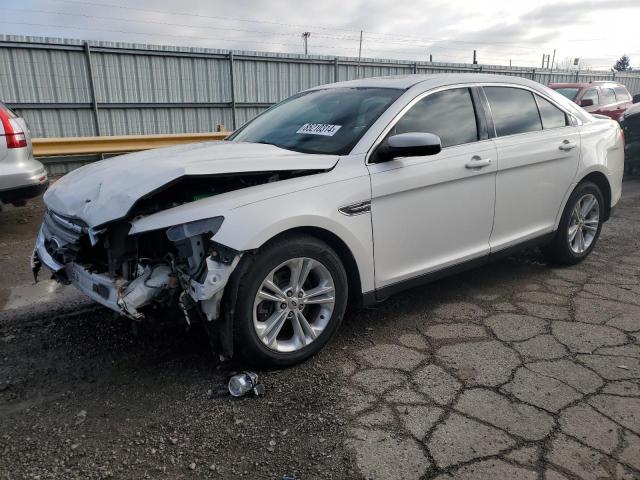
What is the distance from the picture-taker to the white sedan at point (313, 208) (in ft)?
9.35

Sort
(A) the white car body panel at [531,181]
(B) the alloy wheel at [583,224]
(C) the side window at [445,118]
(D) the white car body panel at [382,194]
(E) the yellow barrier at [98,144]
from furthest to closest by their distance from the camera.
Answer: (E) the yellow barrier at [98,144]
(B) the alloy wheel at [583,224]
(A) the white car body panel at [531,181]
(C) the side window at [445,118]
(D) the white car body panel at [382,194]

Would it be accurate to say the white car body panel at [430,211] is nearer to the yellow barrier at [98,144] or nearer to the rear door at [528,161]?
the rear door at [528,161]

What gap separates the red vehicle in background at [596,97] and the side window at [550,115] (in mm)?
8244

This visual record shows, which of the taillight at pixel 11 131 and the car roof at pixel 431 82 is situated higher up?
the car roof at pixel 431 82

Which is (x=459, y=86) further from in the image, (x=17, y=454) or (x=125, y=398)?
(x=17, y=454)

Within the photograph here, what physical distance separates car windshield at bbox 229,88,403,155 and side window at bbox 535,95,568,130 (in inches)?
61.6

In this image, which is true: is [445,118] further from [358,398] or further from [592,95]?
[592,95]

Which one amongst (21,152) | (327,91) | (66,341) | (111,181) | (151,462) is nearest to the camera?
(151,462)

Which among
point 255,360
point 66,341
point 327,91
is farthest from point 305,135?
point 66,341

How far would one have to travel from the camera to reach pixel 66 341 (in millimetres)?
3529

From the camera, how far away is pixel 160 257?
119 inches

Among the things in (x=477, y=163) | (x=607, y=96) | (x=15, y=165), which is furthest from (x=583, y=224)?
(x=607, y=96)

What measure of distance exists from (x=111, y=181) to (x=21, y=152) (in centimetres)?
345

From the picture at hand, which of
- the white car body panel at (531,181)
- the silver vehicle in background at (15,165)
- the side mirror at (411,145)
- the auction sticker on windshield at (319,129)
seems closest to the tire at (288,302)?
the side mirror at (411,145)
